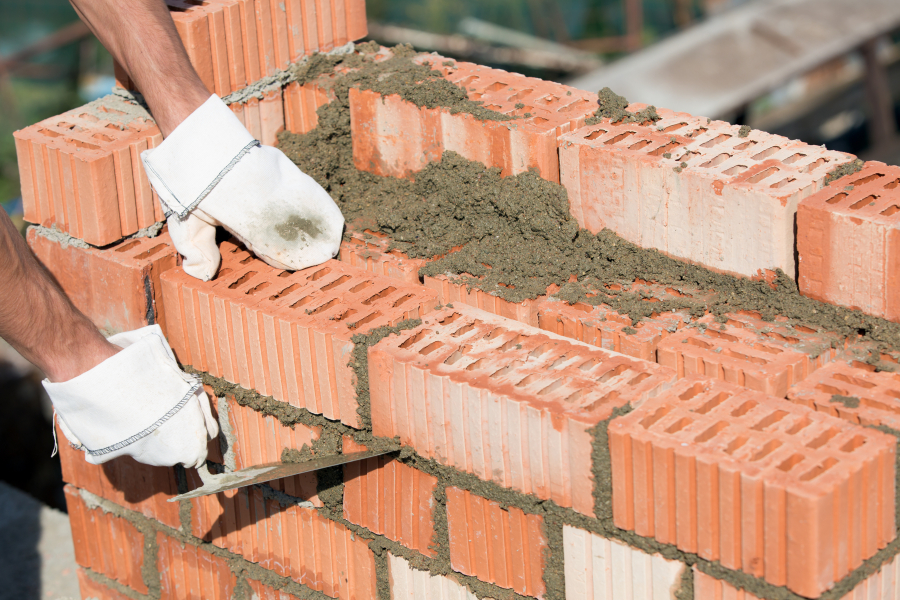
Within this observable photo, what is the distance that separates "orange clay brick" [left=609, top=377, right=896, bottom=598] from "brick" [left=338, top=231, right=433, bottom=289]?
1.03 metres

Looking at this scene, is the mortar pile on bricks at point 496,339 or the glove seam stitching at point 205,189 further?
the glove seam stitching at point 205,189

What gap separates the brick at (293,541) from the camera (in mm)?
3193

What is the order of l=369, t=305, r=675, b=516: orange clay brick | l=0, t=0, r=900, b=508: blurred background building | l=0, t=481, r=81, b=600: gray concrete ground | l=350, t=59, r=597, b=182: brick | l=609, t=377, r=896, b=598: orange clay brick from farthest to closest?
l=0, t=0, r=900, b=508: blurred background building
l=0, t=481, r=81, b=600: gray concrete ground
l=350, t=59, r=597, b=182: brick
l=369, t=305, r=675, b=516: orange clay brick
l=609, t=377, r=896, b=598: orange clay brick

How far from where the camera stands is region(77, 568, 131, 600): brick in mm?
4012

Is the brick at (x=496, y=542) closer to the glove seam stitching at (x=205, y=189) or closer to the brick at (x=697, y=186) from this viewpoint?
the brick at (x=697, y=186)

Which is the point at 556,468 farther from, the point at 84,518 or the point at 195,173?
the point at 84,518

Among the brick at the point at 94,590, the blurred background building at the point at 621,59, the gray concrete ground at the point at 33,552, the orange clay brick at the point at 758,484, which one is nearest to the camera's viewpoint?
the orange clay brick at the point at 758,484

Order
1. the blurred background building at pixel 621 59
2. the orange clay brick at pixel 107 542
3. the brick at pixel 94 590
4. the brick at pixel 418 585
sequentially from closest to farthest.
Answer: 1. the brick at pixel 418 585
2. the orange clay brick at pixel 107 542
3. the brick at pixel 94 590
4. the blurred background building at pixel 621 59

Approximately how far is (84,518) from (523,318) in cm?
205

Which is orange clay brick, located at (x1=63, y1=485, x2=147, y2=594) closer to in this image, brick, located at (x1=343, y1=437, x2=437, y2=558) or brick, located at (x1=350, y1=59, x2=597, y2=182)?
brick, located at (x1=343, y1=437, x2=437, y2=558)

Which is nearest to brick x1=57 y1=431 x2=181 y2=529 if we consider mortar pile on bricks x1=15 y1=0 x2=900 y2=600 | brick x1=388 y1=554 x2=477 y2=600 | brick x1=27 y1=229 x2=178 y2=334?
mortar pile on bricks x1=15 y1=0 x2=900 y2=600

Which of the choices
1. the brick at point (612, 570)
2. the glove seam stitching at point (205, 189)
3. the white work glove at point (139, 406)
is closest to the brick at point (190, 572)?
the white work glove at point (139, 406)

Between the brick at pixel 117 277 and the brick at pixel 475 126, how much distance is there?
33.1 inches

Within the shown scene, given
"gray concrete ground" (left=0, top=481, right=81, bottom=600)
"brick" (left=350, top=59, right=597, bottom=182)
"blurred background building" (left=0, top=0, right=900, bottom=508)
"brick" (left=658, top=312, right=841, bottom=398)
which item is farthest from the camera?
"blurred background building" (left=0, top=0, right=900, bottom=508)
